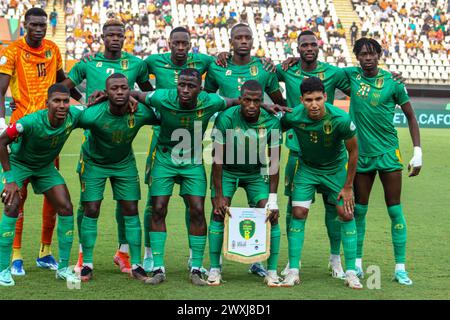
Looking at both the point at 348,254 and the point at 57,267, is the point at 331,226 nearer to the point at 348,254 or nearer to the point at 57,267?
the point at 348,254

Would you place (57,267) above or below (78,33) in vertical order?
below

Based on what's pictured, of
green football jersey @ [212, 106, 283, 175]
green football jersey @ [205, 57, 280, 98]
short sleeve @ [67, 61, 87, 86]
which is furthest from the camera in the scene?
short sleeve @ [67, 61, 87, 86]

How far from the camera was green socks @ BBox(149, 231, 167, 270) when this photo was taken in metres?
7.44

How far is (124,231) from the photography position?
27.0 ft

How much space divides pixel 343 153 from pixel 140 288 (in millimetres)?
2357

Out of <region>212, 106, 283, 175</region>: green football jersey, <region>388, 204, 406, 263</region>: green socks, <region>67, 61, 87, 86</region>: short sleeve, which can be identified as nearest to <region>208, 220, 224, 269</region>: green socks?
<region>212, 106, 283, 175</region>: green football jersey

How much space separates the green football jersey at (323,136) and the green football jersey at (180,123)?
74 cm

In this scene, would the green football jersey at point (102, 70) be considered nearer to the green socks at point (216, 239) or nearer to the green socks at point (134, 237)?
the green socks at point (134, 237)

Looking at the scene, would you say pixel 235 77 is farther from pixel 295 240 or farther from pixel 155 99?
pixel 295 240

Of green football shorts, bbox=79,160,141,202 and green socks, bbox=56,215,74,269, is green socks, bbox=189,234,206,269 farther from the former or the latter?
green socks, bbox=56,215,74,269

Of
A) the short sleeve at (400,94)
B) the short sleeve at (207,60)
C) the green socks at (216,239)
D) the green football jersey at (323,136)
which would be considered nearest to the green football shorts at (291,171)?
the green football jersey at (323,136)

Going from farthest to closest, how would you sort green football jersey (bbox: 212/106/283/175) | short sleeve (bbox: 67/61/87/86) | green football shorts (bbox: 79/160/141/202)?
short sleeve (bbox: 67/61/87/86)
green football shorts (bbox: 79/160/141/202)
green football jersey (bbox: 212/106/283/175)

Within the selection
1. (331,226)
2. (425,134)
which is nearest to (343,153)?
(331,226)

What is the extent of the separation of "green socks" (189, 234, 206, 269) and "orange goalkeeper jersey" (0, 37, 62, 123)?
2.18 meters
